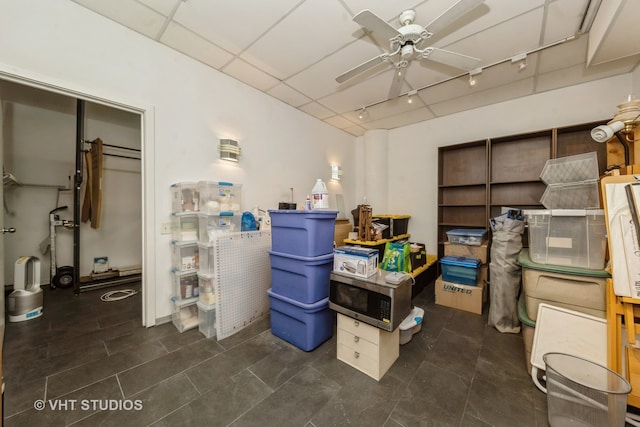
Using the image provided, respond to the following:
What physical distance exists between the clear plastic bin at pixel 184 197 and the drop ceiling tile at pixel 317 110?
2172mm

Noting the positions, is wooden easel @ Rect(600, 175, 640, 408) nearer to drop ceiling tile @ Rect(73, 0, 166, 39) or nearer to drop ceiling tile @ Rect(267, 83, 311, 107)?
drop ceiling tile @ Rect(267, 83, 311, 107)

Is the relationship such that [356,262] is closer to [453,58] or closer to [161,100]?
[453,58]

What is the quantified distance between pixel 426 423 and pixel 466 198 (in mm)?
3320

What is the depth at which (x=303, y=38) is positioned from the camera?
2.22 meters

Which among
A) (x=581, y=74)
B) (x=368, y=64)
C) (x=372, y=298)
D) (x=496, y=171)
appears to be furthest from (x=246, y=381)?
(x=581, y=74)

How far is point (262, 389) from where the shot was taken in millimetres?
1555

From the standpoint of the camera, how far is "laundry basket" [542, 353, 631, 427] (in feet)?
3.79

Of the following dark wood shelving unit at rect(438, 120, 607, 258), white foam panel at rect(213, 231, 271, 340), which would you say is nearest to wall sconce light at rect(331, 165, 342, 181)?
dark wood shelving unit at rect(438, 120, 607, 258)

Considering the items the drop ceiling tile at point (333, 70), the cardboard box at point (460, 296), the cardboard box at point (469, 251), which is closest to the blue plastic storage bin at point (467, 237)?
the cardboard box at point (469, 251)

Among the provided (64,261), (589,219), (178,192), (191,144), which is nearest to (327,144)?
(191,144)

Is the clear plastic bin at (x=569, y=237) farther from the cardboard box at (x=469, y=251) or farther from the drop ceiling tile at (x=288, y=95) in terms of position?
the drop ceiling tile at (x=288, y=95)

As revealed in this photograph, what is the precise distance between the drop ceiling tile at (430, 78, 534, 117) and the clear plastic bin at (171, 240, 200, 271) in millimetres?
3878

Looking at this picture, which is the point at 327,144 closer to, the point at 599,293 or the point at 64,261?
the point at 599,293

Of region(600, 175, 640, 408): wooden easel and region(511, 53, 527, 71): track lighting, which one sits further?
region(511, 53, 527, 71): track lighting
